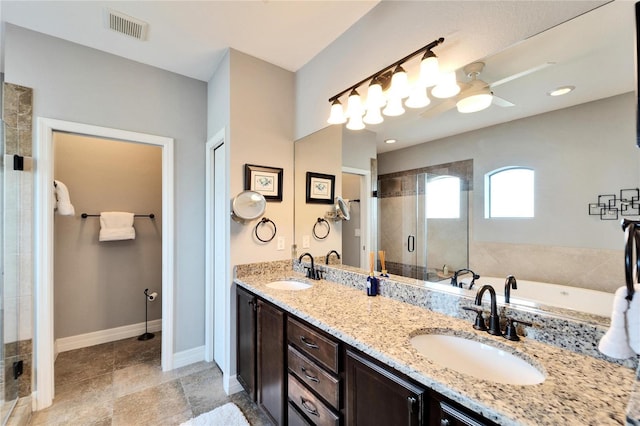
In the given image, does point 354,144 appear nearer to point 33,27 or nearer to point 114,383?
point 33,27

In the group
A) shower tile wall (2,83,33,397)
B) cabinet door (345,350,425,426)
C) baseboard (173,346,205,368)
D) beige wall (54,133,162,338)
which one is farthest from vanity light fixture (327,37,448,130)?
beige wall (54,133,162,338)

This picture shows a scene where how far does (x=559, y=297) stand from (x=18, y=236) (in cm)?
324

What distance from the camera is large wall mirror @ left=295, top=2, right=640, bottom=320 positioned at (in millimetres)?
977

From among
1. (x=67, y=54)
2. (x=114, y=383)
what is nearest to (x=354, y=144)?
(x=67, y=54)

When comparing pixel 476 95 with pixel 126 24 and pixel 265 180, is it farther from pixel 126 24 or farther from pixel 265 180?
pixel 126 24

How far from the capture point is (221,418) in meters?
1.82

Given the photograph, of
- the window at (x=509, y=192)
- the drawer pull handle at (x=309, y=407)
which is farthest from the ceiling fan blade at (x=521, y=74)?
the drawer pull handle at (x=309, y=407)

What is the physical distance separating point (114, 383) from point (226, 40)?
2.95 m

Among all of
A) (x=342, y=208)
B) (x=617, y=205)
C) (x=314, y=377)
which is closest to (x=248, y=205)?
(x=342, y=208)

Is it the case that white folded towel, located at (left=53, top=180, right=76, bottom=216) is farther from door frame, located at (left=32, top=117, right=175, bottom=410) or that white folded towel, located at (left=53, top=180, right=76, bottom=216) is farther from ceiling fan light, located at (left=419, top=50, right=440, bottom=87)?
ceiling fan light, located at (left=419, top=50, right=440, bottom=87)

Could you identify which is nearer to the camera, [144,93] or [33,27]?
[33,27]

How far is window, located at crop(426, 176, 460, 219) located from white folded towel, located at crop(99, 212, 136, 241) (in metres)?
3.16

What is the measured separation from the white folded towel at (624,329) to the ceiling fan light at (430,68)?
3.68ft

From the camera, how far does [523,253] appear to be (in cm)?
124
